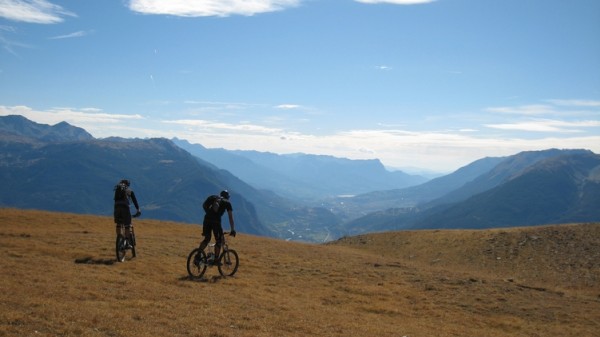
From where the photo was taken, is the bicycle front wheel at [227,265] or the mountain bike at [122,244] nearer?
the bicycle front wheel at [227,265]

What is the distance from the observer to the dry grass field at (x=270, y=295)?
13.2m

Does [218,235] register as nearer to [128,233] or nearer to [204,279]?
[204,279]

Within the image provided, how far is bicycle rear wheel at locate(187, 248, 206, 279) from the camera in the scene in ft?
67.7

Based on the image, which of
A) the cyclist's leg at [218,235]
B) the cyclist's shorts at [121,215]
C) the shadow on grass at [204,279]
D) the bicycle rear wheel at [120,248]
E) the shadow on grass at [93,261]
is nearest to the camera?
the shadow on grass at [204,279]

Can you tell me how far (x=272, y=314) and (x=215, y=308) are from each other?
6.71ft

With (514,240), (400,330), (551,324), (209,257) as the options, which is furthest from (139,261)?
(514,240)

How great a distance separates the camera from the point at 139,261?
23.0 meters

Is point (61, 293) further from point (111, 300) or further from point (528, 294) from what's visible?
point (528, 294)

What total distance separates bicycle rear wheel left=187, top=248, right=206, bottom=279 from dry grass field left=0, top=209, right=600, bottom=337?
0.50 meters

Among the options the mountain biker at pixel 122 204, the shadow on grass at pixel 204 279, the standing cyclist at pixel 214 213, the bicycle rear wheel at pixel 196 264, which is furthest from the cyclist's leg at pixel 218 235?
the mountain biker at pixel 122 204

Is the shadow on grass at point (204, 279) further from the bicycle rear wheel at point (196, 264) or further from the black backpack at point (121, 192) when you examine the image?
the black backpack at point (121, 192)

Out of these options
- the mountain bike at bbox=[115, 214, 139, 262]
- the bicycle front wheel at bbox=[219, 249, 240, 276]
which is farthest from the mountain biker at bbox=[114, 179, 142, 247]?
the bicycle front wheel at bbox=[219, 249, 240, 276]

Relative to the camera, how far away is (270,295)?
19.5 meters

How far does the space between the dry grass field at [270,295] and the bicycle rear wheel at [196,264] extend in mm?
505
